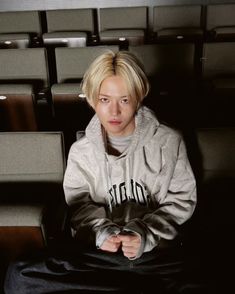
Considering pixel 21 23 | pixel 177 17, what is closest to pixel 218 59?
pixel 177 17

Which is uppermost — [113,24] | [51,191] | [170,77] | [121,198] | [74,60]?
[113,24]

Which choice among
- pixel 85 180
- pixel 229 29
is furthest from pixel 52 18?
pixel 85 180

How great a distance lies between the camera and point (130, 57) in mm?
1055

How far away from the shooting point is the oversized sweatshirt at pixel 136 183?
3.73ft

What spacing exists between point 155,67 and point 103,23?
147 centimetres

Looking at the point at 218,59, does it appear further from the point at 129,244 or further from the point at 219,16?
the point at 129,244

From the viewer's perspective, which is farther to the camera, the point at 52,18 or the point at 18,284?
the point at 52,18

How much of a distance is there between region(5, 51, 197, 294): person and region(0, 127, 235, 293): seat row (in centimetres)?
11

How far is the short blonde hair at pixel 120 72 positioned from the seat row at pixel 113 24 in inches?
90.0

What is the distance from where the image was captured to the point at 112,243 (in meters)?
1.02

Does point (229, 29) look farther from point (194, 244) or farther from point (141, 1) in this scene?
point (194, 244)

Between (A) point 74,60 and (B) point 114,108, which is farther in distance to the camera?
(A) point 74,60

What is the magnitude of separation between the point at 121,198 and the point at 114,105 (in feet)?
1.09

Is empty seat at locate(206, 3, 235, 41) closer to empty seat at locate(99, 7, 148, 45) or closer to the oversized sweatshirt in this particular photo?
empty seat at locate(99, 7, 148, 45)
